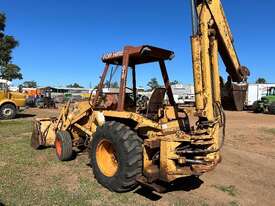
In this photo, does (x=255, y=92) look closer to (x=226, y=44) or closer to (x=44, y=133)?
(x=44, y=133)

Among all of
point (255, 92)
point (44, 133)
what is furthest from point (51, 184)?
point (255, 92)

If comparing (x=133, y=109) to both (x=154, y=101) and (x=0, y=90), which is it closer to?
(x=154, y=101)

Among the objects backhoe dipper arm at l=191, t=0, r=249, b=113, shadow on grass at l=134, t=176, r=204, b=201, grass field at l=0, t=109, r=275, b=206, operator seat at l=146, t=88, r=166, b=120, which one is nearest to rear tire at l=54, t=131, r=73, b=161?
grass field at l=0, t=109, r=275, b=206

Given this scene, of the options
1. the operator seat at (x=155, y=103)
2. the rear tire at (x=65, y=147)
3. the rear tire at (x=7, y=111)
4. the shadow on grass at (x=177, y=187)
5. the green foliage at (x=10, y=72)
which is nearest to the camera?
the shadow on grass at (x=177, y=187)

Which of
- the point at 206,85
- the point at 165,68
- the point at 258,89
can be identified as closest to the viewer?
the point at 206,85

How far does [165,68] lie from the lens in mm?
7020

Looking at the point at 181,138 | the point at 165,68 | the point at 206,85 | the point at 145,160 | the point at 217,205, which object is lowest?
the point at 217,205

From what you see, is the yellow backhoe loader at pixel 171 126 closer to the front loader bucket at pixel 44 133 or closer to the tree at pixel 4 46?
the front loader bucket at pixel 44 133

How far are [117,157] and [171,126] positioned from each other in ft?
3.90

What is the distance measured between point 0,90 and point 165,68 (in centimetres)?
1635

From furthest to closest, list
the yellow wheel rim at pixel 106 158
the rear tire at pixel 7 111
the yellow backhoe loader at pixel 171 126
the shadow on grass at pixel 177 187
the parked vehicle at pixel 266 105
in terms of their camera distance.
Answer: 1. the parked vehicle at pixel 266 105
2. the rear tire at pixel 7 111
3. the yellow wheel rim at pixel 106 158
4. the shadow on grass at pixel 177 187
5. the yellow backhoe loader at pixel 171 126

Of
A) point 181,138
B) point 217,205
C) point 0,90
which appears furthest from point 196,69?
point 0,90

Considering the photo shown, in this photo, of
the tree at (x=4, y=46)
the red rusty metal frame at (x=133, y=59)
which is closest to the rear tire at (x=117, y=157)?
the red rusty metal frame at (x=133, y=59)

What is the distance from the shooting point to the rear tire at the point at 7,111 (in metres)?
19.8
